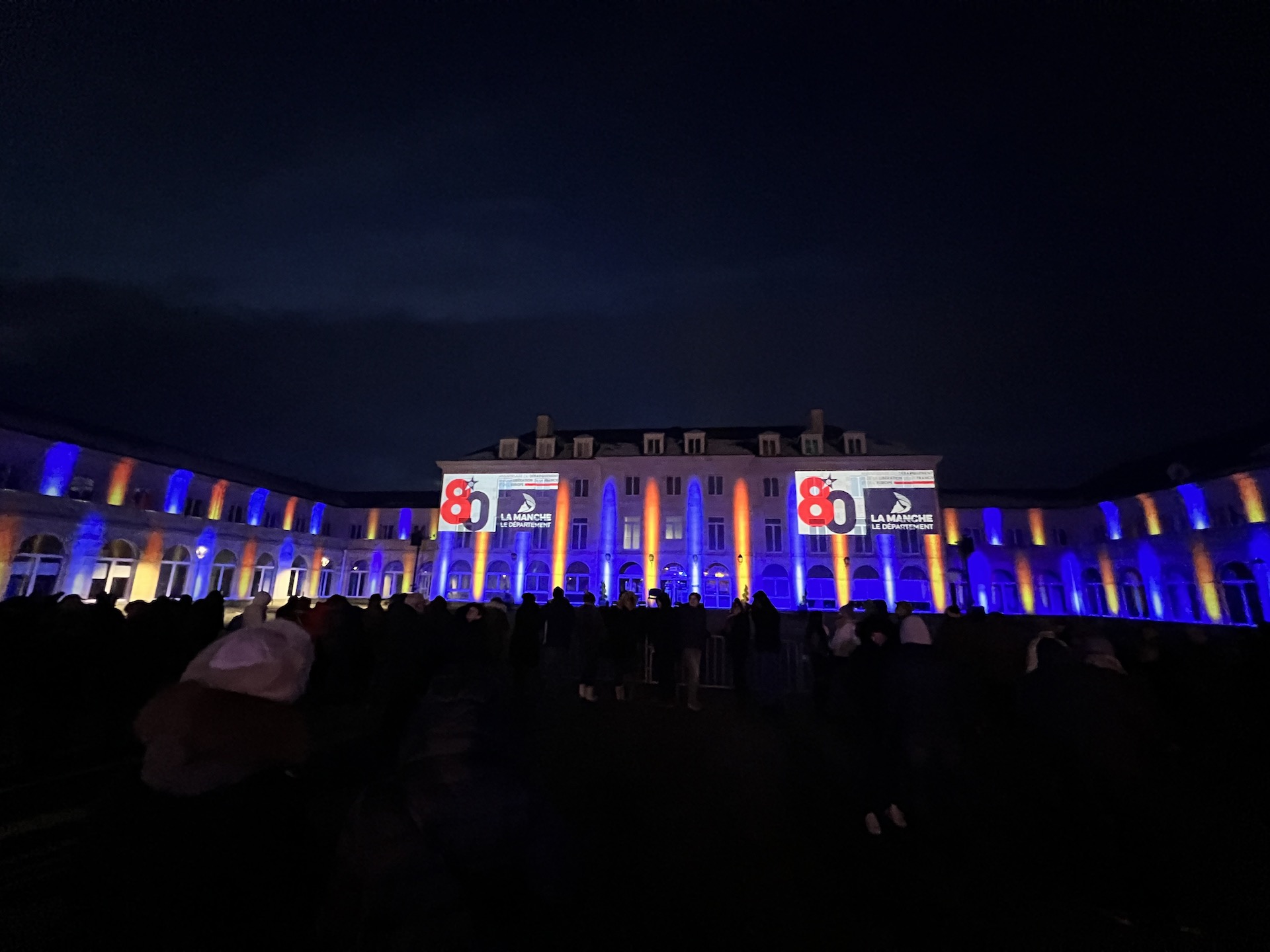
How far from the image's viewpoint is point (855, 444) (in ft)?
110

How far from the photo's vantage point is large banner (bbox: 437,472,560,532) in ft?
96.3

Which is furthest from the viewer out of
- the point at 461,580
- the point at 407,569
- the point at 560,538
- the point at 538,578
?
the point at 407,569

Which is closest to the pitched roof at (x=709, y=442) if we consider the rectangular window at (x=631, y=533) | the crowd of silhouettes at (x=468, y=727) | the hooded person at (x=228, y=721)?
the rectangular window at (x=631, y=533)

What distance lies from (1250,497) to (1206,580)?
4.38 metres

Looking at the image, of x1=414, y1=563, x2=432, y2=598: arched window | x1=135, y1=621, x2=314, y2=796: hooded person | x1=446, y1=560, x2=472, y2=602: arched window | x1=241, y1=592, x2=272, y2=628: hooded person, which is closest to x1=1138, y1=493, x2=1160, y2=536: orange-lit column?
x1=446, y1=560, x2=472, y2=602: arched window

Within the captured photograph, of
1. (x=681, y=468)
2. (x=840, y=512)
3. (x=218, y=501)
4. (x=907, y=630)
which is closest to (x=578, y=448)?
(x=681, y=468)

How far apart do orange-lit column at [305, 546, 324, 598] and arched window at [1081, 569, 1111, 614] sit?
53327mm

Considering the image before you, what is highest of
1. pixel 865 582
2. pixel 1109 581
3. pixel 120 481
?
pixel 120 481

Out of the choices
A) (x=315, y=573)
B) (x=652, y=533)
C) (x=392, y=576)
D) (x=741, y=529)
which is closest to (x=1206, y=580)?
(x=741, y=529)

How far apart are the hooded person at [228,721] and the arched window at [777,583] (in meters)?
30.1

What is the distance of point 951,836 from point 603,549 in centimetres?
2820

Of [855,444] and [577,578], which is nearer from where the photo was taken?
[577,578]

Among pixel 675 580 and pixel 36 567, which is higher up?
pixel 675 580

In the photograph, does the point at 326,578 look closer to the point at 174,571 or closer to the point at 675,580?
the point at 174,571
